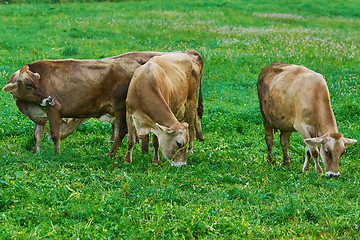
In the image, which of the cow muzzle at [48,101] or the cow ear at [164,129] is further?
the cow muzzle at [48,101]

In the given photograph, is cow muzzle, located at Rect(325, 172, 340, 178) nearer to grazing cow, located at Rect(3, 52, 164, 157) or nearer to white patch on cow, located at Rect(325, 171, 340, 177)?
white patch on cow, located at Rect(325, 171, 340, 177)

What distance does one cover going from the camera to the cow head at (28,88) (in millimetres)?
9117

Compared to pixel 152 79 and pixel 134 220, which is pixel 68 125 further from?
pixel 134 220

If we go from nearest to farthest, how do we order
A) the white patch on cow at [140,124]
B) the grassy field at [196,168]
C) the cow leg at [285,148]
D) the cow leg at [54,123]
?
1. the grassy field at [196,168]
2. the white patch on cow at [140,124]
3. the cow leg at [54,123]
4. the cow leg at [285,148]

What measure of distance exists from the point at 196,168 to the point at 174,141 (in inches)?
27.1

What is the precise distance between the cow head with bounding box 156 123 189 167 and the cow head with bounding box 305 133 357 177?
236cm

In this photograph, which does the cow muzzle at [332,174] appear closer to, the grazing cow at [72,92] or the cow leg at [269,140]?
the cow leg at [269,140]

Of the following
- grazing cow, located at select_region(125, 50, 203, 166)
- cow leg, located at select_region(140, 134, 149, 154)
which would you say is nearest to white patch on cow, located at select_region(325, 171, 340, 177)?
grazing cow, located at select_region(125, 50, 203, 166)

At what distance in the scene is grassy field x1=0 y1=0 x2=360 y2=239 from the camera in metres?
6.14

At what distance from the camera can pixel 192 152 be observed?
417 inches

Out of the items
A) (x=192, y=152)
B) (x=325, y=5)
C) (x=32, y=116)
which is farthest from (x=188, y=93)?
(x=325, y=5)

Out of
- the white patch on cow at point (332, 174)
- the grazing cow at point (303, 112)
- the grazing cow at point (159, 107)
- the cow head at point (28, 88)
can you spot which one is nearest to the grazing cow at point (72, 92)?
the cow head at point (28, 88)

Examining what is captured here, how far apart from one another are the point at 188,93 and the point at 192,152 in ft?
4.76

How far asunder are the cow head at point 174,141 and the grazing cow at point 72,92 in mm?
1364
